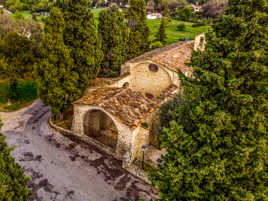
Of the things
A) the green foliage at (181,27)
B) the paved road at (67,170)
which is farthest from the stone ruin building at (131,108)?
the green foliage at (181,27)

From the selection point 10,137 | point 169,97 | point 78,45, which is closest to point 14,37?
point 78,45

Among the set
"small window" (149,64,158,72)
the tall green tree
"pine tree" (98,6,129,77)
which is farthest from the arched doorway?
the tall green tree

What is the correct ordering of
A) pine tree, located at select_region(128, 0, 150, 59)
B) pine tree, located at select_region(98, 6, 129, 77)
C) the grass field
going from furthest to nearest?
pine tree, located at select_region(128, 0, 150, 59) → pine tree, located at select_region(98, 6, 129, 77) → the grass field

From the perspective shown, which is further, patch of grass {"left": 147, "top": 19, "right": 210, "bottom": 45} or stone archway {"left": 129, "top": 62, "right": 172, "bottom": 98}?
patch of grass {"left": 147, "top": 19, "right": 210, "bottom": 45}

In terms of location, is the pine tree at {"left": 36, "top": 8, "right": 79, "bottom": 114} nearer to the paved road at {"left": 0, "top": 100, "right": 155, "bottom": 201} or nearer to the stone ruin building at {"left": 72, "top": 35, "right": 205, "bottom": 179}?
the stone ruin building at {"left": 72, "top": 35, "right": 205, "bottom": 179}

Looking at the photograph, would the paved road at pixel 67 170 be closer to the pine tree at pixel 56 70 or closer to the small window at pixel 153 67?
the pine tree at pixel 56 70

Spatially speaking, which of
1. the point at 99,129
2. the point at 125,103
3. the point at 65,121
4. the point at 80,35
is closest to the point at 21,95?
the point at 65,121

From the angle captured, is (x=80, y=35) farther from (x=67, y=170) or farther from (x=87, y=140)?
(x=67, y=170)

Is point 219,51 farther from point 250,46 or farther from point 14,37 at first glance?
point 14,37
